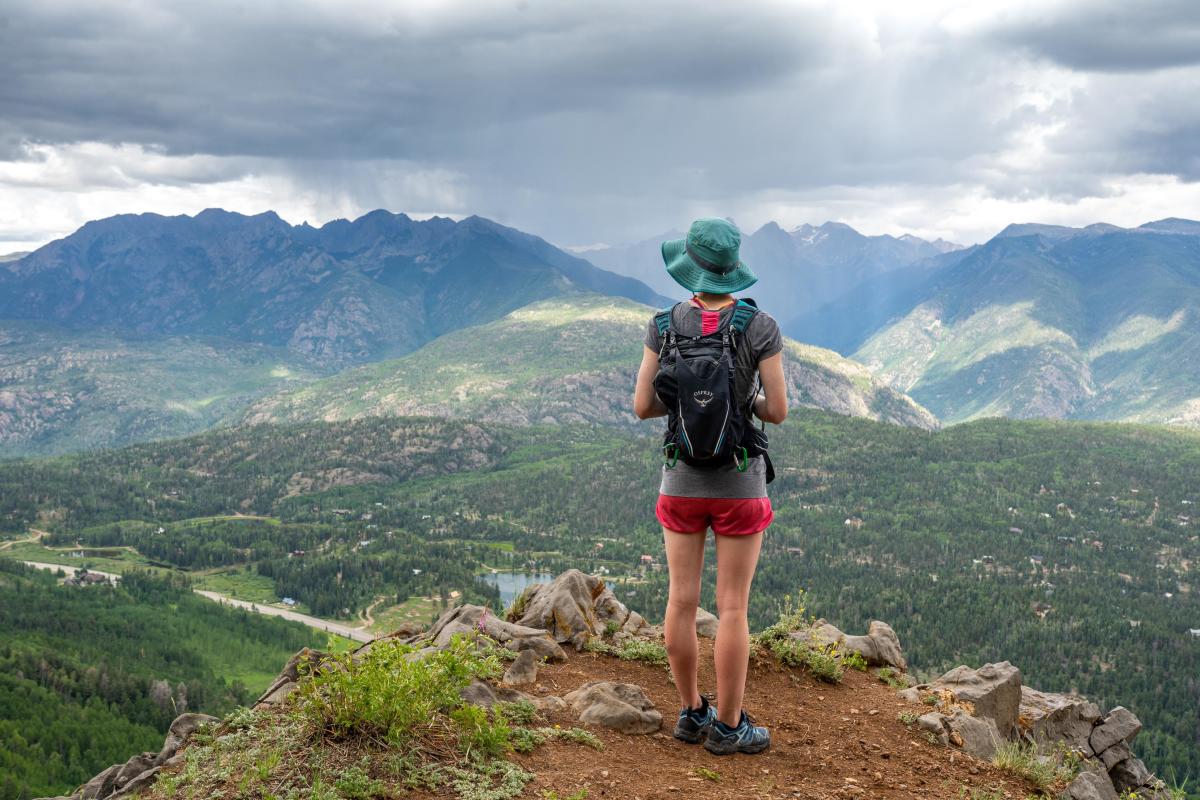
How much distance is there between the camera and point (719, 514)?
10312mm

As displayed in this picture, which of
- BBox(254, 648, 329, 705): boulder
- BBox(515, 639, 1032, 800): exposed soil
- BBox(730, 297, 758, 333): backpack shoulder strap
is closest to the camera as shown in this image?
BBox(730, 297, 758, 333): backpack shoulder strap

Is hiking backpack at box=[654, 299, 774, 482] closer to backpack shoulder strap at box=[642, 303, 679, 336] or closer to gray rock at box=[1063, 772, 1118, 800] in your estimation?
backpack shoulder strap at box=[642, 303, 679, 336]

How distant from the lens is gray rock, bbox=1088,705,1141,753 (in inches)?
727

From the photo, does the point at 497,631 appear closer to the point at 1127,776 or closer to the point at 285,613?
the point at 1127,776

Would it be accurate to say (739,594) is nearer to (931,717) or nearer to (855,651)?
(931,717)

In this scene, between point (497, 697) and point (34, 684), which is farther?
point (34, 684)

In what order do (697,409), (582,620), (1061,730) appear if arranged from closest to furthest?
1. (697,409)
2. (582,620)
3. (1061,730)

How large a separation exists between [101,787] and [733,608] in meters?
12.0

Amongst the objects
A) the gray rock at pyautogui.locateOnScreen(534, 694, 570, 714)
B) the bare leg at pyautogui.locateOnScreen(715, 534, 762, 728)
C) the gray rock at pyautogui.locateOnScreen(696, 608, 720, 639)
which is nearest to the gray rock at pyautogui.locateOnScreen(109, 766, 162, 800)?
the gray rock at pyautogui.locateOnScreen(534, 694, 570, 714)

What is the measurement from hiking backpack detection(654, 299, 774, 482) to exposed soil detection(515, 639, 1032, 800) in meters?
3.90

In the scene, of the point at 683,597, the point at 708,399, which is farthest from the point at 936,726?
the point at 708,399

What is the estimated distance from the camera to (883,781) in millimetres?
11203

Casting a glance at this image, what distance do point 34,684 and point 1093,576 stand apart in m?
199

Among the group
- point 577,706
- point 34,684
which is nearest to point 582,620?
point 577,706
